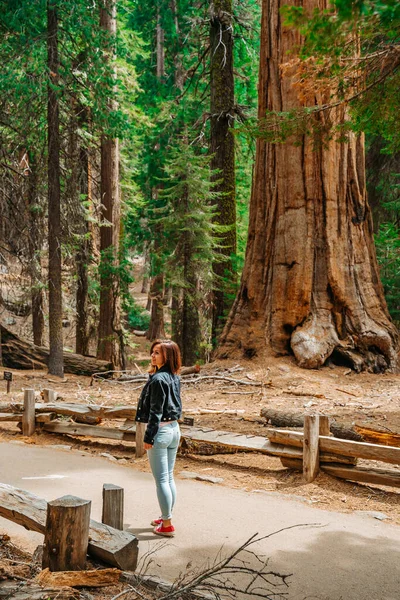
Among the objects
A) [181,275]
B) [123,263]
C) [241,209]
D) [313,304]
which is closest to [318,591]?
[313,304]

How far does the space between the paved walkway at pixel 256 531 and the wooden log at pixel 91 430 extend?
113 centimetres

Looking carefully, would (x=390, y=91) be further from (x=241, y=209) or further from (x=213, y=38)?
(x=241, y=209)

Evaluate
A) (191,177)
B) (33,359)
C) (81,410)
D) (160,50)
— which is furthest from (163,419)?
(160,50)

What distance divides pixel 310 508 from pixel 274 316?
7.62 m

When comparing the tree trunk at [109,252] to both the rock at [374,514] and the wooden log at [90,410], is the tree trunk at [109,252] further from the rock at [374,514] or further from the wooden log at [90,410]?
the rock at [374,514]

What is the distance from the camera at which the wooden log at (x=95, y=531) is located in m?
4.29

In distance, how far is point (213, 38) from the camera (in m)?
18.7

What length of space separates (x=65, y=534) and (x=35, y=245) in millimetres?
14303

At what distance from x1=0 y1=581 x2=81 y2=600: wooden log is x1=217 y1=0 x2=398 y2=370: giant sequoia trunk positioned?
977cm

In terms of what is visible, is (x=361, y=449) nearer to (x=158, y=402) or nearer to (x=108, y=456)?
(x=158, y=402)

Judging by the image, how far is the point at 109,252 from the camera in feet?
66.4

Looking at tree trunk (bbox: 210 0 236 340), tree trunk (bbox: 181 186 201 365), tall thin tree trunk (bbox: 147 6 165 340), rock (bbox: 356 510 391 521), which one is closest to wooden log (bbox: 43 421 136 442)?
rock (bbox: 356 510 391 521)

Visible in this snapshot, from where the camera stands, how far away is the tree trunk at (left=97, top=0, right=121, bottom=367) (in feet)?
66.8

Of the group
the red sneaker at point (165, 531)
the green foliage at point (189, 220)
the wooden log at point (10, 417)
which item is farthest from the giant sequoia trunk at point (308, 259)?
the red sneaker at point (165, 531)
